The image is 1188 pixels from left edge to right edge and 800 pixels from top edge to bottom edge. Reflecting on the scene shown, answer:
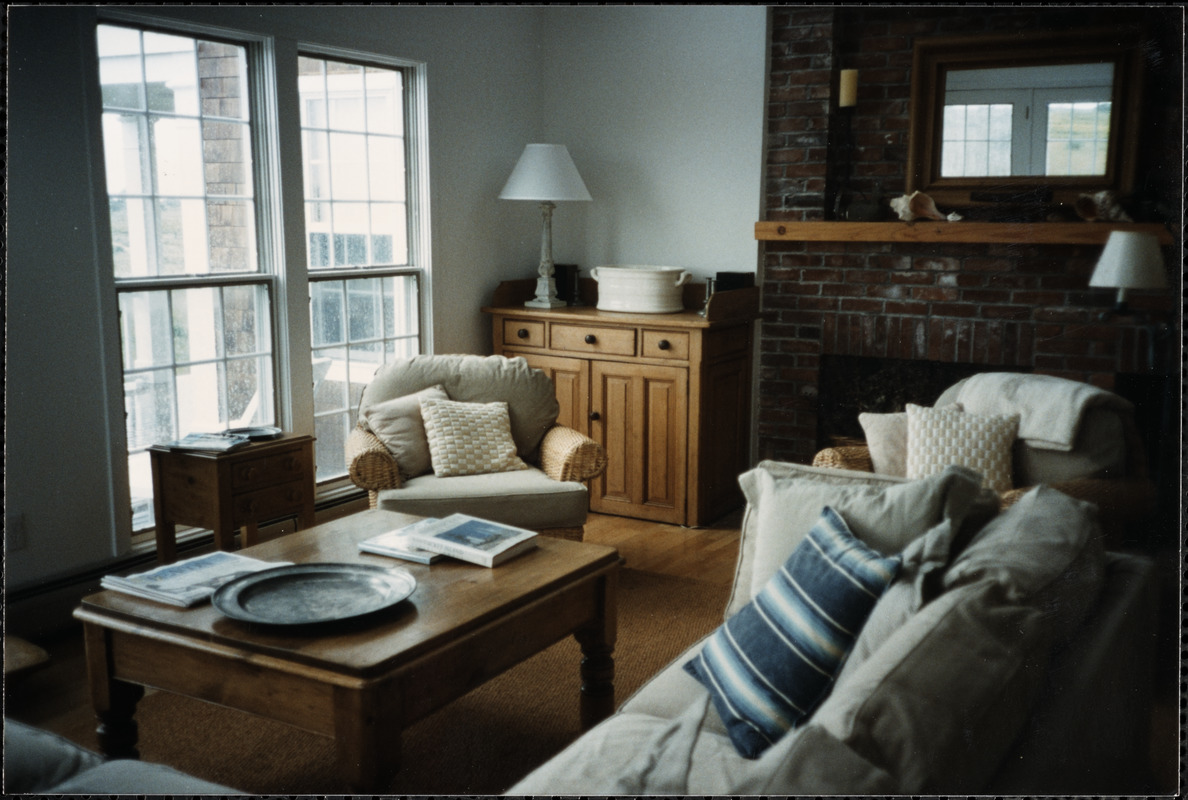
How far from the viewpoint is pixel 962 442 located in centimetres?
253

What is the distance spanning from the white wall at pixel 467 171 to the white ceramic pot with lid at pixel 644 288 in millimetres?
207

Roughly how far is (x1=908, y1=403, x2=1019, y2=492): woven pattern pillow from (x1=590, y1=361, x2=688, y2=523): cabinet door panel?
1372 mm

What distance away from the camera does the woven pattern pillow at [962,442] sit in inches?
94.8

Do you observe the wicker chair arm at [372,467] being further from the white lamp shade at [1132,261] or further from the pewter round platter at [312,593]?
the white lamp shade at [1132,261]

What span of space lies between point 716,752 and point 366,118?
3.02 meters

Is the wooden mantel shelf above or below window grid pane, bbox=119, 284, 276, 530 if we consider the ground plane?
above

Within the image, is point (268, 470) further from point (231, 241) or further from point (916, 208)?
point (916, 208)

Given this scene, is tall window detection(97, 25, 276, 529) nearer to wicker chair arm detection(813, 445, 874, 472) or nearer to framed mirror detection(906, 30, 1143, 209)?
wicker chair arm detection(813, 445, 874, 472)

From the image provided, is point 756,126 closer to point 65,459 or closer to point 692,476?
point 692,476

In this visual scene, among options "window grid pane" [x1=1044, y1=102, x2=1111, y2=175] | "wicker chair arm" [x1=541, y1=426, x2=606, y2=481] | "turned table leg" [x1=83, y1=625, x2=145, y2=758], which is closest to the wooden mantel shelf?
"window grid pane" [x1=1044, y1=102, x2=1111, y2=175]

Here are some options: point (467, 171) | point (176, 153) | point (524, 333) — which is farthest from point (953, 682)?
point (467, 171)

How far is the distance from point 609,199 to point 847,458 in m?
2.14

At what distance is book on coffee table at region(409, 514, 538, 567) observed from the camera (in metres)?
2.25

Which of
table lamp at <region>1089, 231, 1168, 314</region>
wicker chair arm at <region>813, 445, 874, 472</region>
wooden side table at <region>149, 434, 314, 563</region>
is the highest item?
table lamp at <region>1089, 231, 1168, 314</region>
